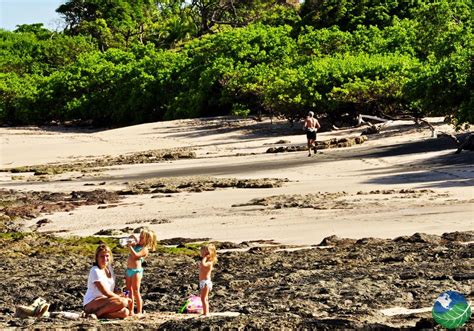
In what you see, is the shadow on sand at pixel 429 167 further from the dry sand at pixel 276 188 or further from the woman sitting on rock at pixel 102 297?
the woman sitting on rock at pixel 102 297

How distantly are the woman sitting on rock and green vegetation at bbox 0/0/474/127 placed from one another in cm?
1749

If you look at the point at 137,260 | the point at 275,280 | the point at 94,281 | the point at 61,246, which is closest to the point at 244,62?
the point at 61,246

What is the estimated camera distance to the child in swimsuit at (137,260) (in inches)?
411

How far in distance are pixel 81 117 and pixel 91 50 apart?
13.3m

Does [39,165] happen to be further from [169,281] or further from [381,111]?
[169,281]

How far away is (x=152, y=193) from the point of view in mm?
23750

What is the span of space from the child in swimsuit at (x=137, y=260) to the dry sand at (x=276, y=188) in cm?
563

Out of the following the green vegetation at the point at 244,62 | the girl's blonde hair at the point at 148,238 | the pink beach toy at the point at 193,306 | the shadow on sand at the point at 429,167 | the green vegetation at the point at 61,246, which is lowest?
the shadow on sand at the point at 429,167

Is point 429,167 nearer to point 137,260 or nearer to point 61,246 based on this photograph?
point 61,246

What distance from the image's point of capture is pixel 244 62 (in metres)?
48.3

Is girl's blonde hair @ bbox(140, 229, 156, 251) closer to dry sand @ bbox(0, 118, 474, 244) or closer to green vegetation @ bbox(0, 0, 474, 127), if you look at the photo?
dry sand @ bbox(0, 118, 474, 244)

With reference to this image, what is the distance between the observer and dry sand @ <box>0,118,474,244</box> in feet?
57.1

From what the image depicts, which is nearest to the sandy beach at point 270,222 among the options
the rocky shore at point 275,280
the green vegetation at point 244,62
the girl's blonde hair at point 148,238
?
the rocky shore at point 275,280

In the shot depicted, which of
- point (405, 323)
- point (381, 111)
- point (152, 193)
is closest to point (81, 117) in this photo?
point (381, 111)
